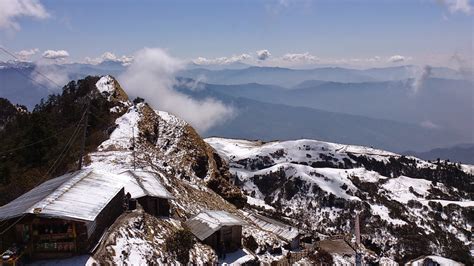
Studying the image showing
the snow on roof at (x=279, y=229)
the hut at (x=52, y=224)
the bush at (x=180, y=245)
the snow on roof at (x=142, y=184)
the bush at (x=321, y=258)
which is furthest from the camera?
the snow on roof at (x=279, y=229)

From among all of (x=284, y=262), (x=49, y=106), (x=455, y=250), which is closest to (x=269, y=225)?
(x=284, y=262)

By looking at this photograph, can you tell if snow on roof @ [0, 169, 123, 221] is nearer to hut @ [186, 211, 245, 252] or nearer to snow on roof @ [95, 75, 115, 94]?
hut @ [186, 211, 245, 252]

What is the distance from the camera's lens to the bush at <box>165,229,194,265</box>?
110 ft

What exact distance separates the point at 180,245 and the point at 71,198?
9.54 meters

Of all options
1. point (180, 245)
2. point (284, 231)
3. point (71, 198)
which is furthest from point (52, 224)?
point (284, 231)

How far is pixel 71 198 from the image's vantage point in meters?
30.5

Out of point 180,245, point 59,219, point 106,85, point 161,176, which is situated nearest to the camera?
point 59,219

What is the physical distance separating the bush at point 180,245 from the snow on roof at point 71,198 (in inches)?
238

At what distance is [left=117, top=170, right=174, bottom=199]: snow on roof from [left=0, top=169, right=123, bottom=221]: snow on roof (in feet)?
10.6

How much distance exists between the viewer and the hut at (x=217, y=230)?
130 ft

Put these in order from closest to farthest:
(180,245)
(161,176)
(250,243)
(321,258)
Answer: (180,245) → (250,243) → (161,176) → (321,258)

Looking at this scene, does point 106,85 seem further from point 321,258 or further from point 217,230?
point 321,258

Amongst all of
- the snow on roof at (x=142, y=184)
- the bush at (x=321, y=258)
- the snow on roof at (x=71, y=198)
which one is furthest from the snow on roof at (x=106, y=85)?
the bush at (x=321, y=258)

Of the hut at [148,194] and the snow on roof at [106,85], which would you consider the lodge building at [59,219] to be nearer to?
the hut at [148,194]
